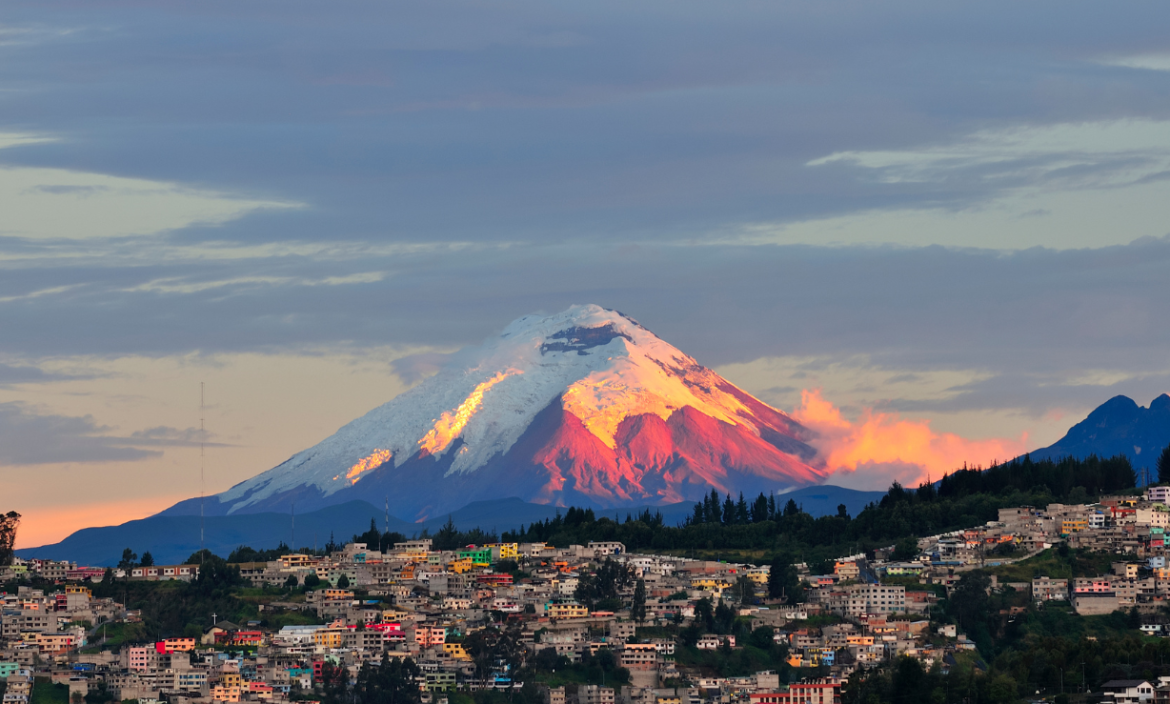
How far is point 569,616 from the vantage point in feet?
537

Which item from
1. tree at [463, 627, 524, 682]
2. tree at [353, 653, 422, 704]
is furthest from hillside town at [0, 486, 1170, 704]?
tree at [353, 653, 422, 704]

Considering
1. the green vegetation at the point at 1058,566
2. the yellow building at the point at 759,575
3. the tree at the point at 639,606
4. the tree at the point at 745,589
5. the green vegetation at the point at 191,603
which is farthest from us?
the yellow building at the point at 759,575

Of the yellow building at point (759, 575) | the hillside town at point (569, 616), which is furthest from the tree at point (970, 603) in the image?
the yellow building at point (759, 575)

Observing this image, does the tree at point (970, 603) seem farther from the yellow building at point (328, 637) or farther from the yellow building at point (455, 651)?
the yellow building at point (328, 637)

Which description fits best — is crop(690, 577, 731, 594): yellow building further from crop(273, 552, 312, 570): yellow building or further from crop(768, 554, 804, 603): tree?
crop(273, 552, 312, 570): yellow building

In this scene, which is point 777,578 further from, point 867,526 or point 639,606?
point 867,526

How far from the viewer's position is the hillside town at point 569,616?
478 feet

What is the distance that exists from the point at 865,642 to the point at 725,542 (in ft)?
141

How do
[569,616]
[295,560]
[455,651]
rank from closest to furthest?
1. [455,651]
2. [569,616]
3. [295,560]

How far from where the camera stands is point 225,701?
141 metres

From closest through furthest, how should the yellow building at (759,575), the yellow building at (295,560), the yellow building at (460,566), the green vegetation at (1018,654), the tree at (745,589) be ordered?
the green vegetation at (1018,654)
the tree at (745,589)
the yellow building at (759,575)
the yellow building at (295,560)
the yellow building at (460,566)

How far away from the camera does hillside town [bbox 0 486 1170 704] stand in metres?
146

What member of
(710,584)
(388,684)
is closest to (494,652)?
(388,684)

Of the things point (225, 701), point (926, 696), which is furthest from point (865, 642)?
point (225, 701)
